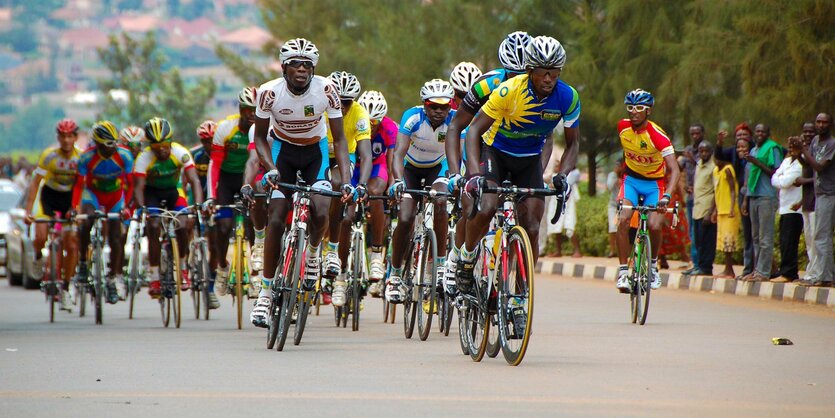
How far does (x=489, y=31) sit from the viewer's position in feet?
117

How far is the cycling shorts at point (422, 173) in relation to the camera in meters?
14.9

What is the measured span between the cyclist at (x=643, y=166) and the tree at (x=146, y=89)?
65.6 metres

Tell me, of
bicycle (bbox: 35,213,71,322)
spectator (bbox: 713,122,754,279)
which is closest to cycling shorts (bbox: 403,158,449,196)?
bicycle (bbox: 35,213,71,322)

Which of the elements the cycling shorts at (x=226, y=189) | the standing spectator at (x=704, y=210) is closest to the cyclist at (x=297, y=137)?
the cycling shorts at (x=226, y=189)

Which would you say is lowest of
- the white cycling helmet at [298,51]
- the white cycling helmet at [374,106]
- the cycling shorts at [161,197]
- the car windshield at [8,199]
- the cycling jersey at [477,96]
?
the car windshield at [8,199]

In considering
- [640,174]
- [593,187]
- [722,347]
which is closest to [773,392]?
[722,347]

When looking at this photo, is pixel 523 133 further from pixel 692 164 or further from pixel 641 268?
pixel 692 164

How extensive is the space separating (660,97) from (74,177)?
10.7 m

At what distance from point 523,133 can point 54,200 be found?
9091mm

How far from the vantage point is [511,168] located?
35.9 feet

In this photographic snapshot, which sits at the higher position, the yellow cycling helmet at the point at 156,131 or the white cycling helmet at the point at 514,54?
the white cycling helmet at the point at 514,54

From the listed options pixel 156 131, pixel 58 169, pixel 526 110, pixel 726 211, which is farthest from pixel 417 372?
pixel 726 211

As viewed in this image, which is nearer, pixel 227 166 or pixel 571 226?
pixel 227 166

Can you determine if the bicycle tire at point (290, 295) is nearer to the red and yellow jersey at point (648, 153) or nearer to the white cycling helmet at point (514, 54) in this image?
the white cycling helmet at point (514, 54)
